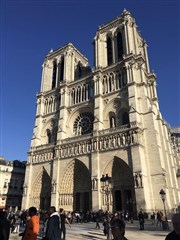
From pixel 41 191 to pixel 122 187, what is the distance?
12.2 m

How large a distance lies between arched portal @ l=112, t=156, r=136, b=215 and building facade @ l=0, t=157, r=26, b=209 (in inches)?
829

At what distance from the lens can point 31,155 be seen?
31.8 m

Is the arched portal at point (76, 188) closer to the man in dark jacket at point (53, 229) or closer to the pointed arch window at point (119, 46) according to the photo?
the pointed arch window at point (119, 46)

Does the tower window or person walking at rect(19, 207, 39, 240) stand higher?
the tower window

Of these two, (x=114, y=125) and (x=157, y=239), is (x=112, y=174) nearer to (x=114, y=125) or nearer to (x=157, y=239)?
(x=114, y=125)

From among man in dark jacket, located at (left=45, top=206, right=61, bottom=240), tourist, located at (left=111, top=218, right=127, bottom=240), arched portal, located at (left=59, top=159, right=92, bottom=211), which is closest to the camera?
tourist, located at (left=111, top=218, right=127, bottom=240)

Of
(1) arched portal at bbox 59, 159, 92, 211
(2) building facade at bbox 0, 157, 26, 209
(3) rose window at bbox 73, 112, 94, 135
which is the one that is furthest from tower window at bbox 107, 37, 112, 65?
(2) building facade at bbox 0, 157, 26, 209

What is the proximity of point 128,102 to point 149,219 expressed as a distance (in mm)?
12903

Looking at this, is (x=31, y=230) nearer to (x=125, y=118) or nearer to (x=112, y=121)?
(x=125, y=118)

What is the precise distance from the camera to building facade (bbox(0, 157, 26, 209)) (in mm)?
37531

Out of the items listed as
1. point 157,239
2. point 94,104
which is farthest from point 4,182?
point 157,239

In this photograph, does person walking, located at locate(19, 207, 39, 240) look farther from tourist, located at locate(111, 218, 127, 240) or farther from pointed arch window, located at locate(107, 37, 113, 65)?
pointed arch window, located at locate(107, 37, 113, 65)

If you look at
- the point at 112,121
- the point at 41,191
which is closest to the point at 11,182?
the point at 41,191

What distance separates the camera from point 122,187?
76.7ft
